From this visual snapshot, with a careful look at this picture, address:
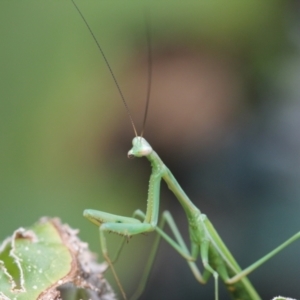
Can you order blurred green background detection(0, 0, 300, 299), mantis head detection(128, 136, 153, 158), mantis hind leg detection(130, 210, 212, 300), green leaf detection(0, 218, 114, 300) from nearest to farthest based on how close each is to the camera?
green leaf detection(0, 218, 114, 300), mantis head detection(128, 136, 153, 158), mantis hind leg detection(130, 210, 212, 300), blurred green background detection(0, 0, 300, 299)

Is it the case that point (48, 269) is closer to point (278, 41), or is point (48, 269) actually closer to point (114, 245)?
point (114, 245)

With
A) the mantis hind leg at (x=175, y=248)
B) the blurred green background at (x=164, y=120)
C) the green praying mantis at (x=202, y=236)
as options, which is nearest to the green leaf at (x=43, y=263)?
the green praying mantis at (x=202, y=236)

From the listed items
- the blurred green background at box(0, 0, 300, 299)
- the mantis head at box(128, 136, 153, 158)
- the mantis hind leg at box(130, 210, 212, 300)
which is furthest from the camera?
the blurred green background at box(0, 0, 300, 299)

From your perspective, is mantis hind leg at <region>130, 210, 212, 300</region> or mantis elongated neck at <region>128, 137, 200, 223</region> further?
mantis hind leg at <region>130, 210, 212, 300</region>

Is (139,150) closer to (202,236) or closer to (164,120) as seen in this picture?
(202,236)

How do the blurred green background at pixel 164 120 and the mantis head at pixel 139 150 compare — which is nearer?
the mantis head at pixel 139 150

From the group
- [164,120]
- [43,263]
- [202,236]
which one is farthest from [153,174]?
[164,120]

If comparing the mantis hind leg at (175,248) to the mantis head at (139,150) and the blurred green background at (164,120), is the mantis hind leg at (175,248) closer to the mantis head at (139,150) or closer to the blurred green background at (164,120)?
the blurred green background at (164,120)

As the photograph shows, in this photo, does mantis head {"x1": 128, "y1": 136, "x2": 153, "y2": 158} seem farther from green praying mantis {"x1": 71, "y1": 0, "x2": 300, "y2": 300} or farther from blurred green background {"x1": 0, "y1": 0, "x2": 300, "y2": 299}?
blurred green background {"x1": 0, "y1": 0, "x2": 300, "y2": 299}

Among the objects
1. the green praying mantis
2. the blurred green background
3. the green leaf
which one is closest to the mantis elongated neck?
the green praying mantis
